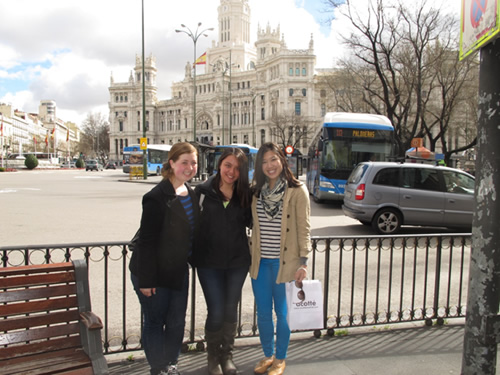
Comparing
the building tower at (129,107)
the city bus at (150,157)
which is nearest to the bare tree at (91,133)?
the building tower at (129,107)

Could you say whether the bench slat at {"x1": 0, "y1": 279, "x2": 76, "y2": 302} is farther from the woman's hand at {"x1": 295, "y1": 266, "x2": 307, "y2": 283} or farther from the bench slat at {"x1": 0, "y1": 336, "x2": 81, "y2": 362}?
the woman's hand at {"x1": 295, "y1": 266, "x2": 307, "y2": 283}

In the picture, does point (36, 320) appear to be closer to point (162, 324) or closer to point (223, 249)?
point (162, 324)

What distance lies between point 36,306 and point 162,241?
35.9 inches

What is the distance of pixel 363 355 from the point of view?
11.3 ft

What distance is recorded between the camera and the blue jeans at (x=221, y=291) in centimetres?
305

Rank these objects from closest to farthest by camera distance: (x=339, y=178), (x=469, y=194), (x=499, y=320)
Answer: (x=499, y=320)
(x=469, y=194)
(x=339, y=178)

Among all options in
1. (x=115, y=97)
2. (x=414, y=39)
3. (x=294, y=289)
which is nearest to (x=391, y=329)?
(x=294, y=289)

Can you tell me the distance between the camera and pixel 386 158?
1443 centimetres

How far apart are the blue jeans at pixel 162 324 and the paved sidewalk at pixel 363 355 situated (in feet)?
1.08

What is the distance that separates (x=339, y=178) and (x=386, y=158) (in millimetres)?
1819

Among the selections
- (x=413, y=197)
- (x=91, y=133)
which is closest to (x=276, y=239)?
(x=413, y=197)

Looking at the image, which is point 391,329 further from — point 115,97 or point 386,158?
point 115,97

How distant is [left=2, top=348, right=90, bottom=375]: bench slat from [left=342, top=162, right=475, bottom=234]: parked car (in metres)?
8.04

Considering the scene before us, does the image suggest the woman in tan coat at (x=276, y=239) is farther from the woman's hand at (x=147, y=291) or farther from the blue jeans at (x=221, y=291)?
the woman's hand at (x=147, y=291)
